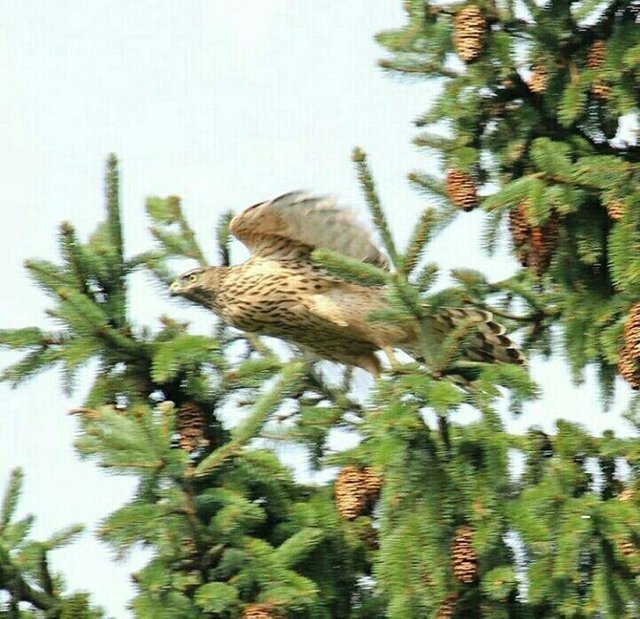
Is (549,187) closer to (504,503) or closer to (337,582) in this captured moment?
(504,503)


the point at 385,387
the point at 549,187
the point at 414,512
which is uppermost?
the point at 549,187

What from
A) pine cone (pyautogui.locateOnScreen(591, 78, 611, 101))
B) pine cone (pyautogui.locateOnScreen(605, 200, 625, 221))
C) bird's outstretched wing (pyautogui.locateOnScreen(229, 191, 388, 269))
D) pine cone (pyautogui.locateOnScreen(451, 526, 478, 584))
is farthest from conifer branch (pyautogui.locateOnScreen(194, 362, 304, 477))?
bird's outstretched wing (pyautogui.locateOnScreen(229, 191, 388, 269))

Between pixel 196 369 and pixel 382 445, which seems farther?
pixel 196 369

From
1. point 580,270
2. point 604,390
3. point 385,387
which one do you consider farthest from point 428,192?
point 385,387

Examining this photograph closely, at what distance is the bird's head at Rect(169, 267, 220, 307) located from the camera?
6387 millimetres

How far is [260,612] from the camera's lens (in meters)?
4.13

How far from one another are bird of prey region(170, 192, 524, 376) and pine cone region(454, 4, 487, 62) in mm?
1309

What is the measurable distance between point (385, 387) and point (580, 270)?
1.45m

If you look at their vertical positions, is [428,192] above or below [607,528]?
above

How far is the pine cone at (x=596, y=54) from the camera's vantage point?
5148 millimetres

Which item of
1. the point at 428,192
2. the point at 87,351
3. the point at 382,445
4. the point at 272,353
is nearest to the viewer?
the point at 382,445

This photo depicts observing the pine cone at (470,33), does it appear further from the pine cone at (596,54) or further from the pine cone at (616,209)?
the pine cone at (616,209)

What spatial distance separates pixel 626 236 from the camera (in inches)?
185

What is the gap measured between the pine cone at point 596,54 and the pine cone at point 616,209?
0.60 metres
